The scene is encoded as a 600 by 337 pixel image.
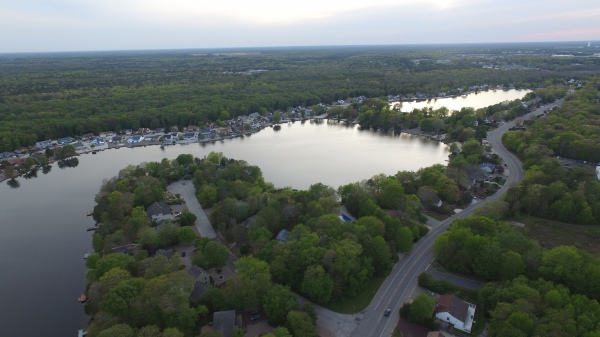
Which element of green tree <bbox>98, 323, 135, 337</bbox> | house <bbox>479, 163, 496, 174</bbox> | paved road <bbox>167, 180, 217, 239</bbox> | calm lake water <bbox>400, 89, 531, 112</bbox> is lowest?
calm lake water <bbox>400, 89, 531, 112</bbox>

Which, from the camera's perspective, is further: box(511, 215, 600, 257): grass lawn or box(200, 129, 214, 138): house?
box(200, 129, 214, 138): house

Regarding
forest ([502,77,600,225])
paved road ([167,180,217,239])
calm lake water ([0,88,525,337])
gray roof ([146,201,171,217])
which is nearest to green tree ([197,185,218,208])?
paved road ([167,180,217,239])

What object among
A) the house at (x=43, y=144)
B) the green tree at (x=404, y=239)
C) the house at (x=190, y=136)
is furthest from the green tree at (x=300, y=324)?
the house at (x=43, y=144)

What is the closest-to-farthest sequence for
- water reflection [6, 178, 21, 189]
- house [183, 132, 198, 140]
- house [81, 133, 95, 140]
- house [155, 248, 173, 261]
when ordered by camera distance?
1. house [155, 248, 173, 261]
2. water reflection [6, 178, 21, 189]
3. house [81, 133, 95, 140]
4. house [183, 132, 198, 140]

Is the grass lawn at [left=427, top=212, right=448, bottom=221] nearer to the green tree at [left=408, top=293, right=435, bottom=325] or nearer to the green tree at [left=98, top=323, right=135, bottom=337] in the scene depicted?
the green tree at [left=408, top=293, right=435, bottom=325]

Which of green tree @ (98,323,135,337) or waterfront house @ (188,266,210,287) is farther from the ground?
green tree @ (98,323,135,337)

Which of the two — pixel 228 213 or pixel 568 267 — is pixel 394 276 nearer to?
pixel 568 267

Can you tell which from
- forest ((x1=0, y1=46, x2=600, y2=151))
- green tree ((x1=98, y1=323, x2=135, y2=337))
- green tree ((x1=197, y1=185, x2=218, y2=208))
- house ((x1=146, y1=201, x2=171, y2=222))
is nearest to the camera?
green tree ((x1=98, y1=323, x2=135, y2=337))
